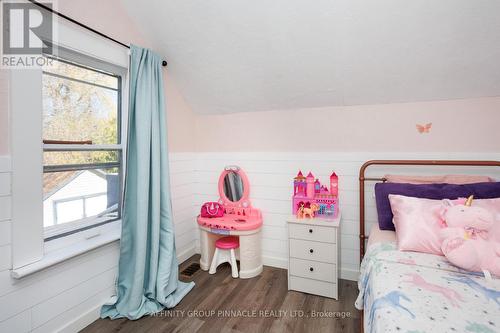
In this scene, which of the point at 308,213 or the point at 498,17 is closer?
the point at 498,17

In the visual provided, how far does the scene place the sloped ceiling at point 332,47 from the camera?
5.31 feet

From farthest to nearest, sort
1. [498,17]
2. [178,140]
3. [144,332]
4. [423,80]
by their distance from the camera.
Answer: [178,140] < [423,80] < [144,332] < [498,17]

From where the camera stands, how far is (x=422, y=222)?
1.62m

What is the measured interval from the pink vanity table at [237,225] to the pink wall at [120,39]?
602 millimetres

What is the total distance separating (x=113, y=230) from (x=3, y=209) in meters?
0.77

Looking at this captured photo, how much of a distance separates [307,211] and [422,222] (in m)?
0.84

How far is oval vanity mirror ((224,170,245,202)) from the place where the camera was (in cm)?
273

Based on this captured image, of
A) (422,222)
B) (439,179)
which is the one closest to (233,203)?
(422,222)

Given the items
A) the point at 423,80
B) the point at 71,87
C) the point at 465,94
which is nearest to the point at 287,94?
the point at 423,80

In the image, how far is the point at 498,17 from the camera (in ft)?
4.94

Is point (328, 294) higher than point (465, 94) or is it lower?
lower

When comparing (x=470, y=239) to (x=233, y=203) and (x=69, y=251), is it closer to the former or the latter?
(x=233, y=203)

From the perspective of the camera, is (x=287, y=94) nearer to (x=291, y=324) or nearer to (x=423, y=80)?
(x=423, y=80)

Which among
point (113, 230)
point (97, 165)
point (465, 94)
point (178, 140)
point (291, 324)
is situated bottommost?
point (291, 324)
